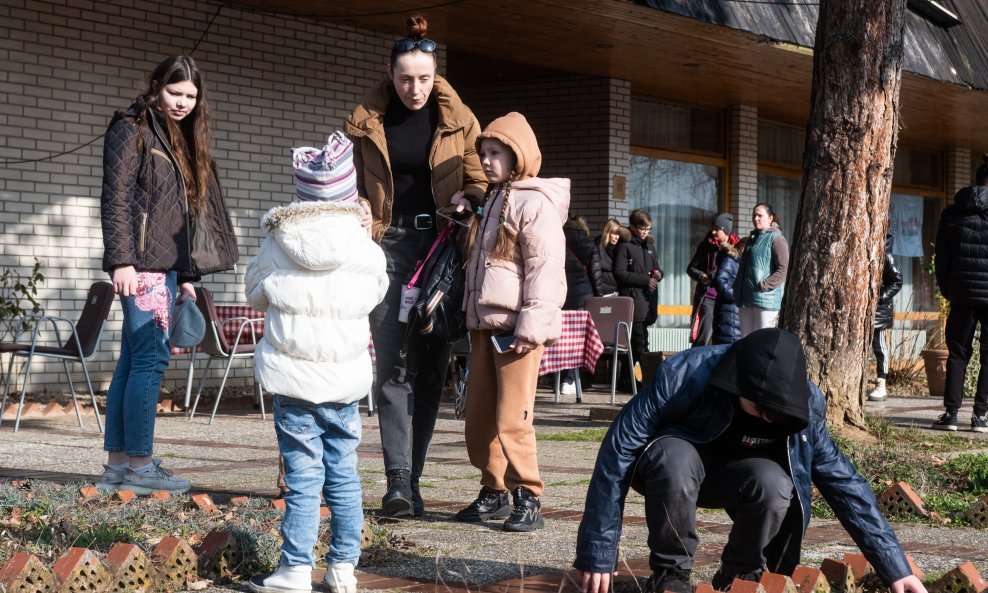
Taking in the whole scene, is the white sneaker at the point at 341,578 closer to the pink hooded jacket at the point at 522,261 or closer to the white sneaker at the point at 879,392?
the pink hooded jacket at the point at 522,261

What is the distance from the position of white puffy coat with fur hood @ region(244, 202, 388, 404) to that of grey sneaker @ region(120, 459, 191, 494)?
175 cm

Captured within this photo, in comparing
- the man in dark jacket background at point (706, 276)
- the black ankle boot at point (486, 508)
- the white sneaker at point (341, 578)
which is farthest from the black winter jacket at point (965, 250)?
the white sneaker at point (341, 578)

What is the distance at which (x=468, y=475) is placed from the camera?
700 cm

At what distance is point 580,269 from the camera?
43.1 feet

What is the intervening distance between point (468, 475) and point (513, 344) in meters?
2.02

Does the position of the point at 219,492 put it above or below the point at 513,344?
below

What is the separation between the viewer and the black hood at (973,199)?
10555mm

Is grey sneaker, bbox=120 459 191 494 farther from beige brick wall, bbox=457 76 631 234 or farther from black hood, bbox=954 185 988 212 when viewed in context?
beige brick wall, bbox=457 76 631 234

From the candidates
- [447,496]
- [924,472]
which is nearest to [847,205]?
[924,472]

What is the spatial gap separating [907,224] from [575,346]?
42.2ft

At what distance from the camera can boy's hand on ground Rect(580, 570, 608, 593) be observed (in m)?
3.71

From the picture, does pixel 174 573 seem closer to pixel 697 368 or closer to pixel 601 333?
pixel 697 368

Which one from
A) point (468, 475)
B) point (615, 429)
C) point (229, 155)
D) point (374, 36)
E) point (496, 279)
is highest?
point (374, 36)

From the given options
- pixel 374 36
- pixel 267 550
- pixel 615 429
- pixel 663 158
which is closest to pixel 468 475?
pixel 267 550
